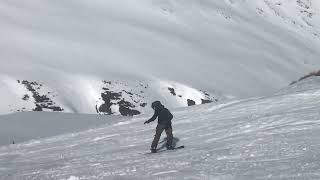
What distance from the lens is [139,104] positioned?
609ft

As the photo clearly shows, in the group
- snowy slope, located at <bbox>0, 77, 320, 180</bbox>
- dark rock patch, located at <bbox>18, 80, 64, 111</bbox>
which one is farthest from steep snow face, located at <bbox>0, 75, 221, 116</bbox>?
snowy slope, located at <bbox>0, 77, 320, 180</bbox>

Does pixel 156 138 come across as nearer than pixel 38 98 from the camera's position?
Yes

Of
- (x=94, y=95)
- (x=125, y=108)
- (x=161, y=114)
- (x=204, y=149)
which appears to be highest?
(x=94, y=95)

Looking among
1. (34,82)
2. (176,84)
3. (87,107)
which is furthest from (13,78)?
(176,84)

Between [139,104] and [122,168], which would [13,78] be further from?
[122,168]

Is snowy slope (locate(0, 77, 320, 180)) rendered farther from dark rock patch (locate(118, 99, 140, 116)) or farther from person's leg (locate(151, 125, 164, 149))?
dark rock patch (locate(118, 99, 140, 116))

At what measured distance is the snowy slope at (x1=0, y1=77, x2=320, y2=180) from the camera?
16781mm

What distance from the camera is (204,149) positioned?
2058 centimetres

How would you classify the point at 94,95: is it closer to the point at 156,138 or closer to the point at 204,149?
the point at 156,138

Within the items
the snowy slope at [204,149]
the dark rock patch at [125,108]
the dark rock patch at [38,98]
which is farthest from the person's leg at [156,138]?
the dark rock patch at [125,108]

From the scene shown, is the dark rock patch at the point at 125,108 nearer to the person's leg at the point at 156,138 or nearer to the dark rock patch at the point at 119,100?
the dark rock patch at the point at 119,100

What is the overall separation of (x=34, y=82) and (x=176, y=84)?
133 feet

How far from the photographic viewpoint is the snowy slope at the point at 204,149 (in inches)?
661

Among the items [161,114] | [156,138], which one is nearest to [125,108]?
[161,114]
